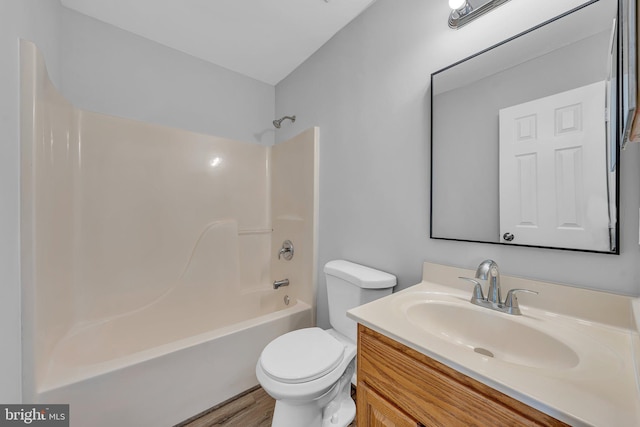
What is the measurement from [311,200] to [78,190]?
1.52 meters

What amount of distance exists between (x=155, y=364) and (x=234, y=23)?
2.13 m

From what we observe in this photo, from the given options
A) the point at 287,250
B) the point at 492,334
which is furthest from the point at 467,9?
the point at 287,250

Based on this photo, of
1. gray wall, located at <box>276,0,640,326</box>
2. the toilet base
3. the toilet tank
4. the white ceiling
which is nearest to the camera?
gray wall, located at <box>276,0,640,326</box>

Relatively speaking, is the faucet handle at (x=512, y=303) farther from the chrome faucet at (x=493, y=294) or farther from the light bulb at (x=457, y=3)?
the light bulb at (x=457, y=3)

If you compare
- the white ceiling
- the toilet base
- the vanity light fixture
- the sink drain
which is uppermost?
the white ceiling

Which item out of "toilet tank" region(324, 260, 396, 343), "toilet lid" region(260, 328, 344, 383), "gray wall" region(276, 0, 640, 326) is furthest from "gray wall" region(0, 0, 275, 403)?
"toilet tank" region(324, 260, 396, 343)

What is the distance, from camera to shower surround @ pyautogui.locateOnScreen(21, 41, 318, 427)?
3.56ft

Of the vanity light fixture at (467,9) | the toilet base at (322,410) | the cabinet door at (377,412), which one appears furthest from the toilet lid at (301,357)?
the vanity light fixture at (467,9)

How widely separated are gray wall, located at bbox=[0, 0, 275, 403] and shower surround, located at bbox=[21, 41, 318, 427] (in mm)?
87

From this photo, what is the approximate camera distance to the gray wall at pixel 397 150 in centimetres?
82

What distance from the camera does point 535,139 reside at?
0.87m

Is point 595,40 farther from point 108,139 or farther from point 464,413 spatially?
point 108,139

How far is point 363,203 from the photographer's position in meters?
1.51

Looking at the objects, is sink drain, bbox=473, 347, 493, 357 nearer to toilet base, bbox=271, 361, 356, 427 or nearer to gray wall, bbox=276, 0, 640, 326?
gray wall, bbox=276, 0, 640, 326
